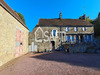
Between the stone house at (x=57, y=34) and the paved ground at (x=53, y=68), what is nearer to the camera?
the paved ground at (x=53, y=68)

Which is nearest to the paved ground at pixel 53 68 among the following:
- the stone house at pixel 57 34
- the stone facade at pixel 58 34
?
the stone facade at pixel 58 34

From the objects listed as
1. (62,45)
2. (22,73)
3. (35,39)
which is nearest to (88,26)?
(62,45)

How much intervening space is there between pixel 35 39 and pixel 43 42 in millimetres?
2290

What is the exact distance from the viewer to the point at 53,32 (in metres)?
15.6

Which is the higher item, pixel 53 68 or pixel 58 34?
pixel 58 34

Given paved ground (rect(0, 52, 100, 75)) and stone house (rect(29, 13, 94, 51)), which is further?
stone house (rect(29, 13, 94, 51))

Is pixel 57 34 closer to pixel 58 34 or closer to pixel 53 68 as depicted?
pixel 58 34

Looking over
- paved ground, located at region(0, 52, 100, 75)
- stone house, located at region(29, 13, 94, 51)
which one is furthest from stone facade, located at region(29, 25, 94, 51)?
paved ground, located at region(0, 52, 100, 75)

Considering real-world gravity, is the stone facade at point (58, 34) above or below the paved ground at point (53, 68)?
above

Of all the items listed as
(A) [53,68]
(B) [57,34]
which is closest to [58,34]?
(B) [57,34]

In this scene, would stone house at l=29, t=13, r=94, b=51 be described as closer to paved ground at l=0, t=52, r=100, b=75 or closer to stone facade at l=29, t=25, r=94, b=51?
stone facade at l=29, t=25, r=94, b=51

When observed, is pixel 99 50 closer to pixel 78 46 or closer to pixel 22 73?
pixel 78 46

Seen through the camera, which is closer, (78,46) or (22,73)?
(22,73)

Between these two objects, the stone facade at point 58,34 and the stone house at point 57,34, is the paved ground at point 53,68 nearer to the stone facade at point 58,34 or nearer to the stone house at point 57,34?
the stone facade at point 58,34
